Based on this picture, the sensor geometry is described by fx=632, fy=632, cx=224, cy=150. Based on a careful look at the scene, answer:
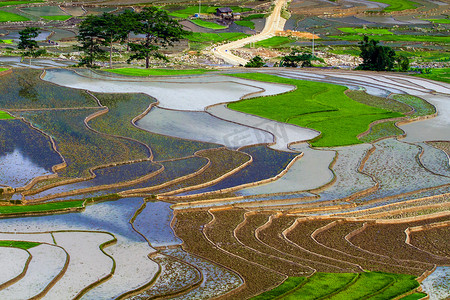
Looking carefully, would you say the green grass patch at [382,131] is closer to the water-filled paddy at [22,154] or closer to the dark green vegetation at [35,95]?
the dark green vegetation at [35,95]

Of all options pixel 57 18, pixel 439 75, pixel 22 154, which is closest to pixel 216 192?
pixel 22 154

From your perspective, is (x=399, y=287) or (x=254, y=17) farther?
(x=254, y=17)

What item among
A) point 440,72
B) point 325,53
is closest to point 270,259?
point 440,72

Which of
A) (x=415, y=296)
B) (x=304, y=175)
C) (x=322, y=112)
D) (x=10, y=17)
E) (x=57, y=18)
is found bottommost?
(x=10, y=17)

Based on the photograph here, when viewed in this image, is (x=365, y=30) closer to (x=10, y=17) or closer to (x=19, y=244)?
(x=10, y=17)

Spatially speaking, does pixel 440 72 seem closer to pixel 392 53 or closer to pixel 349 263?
pixel 392 53
